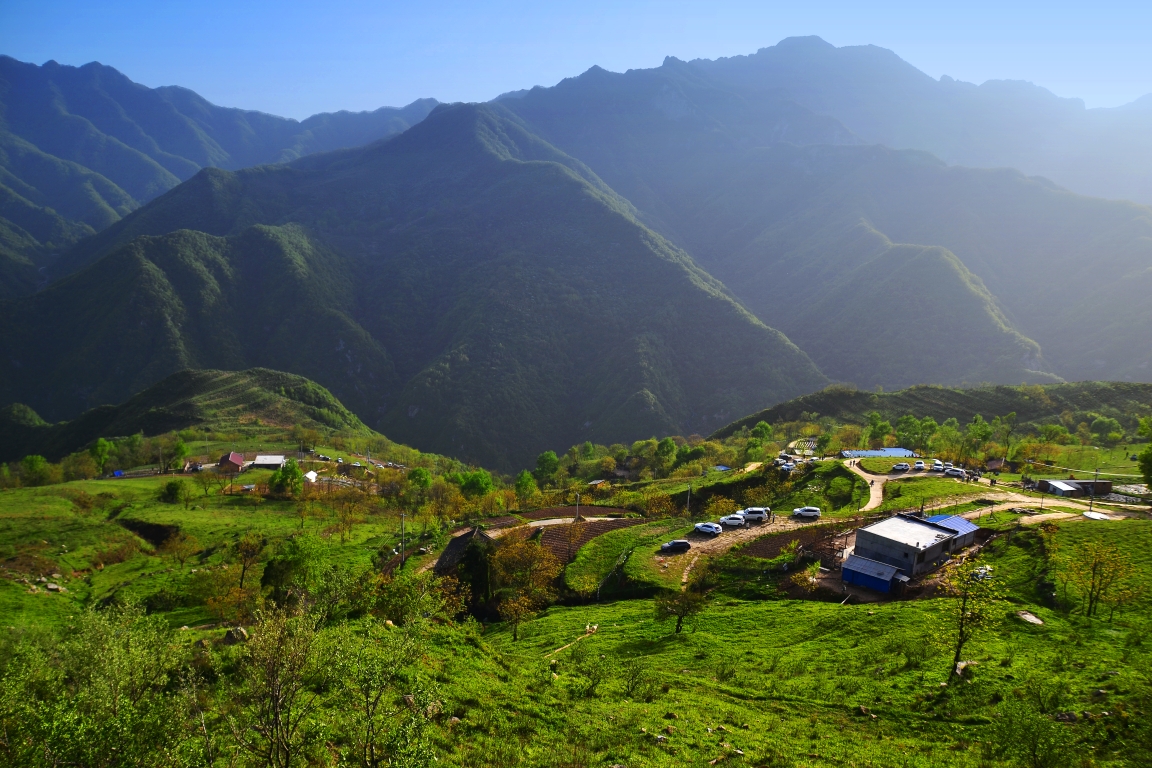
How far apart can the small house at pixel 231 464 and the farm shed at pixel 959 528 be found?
118 metres

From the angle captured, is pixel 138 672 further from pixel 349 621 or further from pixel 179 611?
pixel 179 611

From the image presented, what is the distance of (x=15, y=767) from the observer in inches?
525

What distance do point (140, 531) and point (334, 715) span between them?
256 ft

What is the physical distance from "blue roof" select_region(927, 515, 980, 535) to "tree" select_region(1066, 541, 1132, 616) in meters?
10.2

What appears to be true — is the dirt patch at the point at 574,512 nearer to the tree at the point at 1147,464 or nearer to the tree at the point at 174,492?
the tree at the point at 1147,464

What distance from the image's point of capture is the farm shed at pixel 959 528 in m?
47.3

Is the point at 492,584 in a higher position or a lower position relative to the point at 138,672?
lower

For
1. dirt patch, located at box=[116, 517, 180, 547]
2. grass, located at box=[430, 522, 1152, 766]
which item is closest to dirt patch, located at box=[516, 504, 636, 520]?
grass, located at box=[430, 522, 1152, 766]

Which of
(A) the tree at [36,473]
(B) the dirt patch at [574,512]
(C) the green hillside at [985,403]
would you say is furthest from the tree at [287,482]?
(C) the green hillside at [985,403]

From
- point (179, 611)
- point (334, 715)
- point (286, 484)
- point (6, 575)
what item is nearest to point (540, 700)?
point (334, 715)

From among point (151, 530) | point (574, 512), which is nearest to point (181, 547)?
A: point (151, 530)

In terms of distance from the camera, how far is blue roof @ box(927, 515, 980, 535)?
47812mm

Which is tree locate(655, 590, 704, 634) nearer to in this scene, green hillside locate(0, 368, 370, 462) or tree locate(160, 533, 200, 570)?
tree locate(160, 533, 200, 570)

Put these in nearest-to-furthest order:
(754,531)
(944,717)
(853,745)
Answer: (853,745), (944,717), (754,531)
